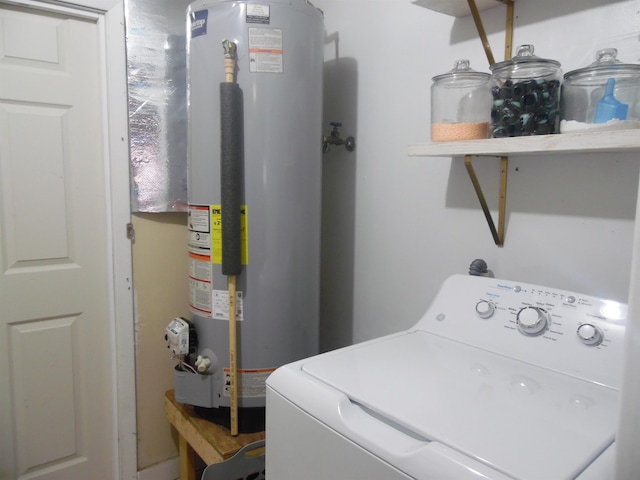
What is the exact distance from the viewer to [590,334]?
0.85 metres

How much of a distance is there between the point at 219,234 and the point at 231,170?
200mm

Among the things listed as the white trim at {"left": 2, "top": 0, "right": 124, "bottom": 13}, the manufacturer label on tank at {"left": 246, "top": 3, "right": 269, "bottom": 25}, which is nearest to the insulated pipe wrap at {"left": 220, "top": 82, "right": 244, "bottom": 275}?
the manufacturer label on tank at {"left": 246, "top": 3, "right": 269, "bottom": 25}

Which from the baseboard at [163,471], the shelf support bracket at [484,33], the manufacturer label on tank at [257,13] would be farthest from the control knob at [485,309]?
the baseboard at [163,471]

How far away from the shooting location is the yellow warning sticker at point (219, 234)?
131 cm

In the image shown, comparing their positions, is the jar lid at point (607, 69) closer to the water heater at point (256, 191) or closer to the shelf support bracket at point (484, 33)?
the shelf support bracket at point (484, 33)

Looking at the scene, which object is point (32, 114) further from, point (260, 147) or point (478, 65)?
point (478, 65)

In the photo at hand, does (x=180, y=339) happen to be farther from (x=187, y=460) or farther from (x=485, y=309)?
(x=485, y=309)

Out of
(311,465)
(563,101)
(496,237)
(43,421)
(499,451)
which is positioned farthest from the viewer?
(43,421)

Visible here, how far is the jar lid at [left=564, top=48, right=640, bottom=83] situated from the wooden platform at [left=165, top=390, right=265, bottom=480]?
4.18 feet

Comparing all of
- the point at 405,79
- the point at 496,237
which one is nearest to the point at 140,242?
the point at 405,79

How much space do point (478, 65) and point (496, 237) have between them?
1.56 feet

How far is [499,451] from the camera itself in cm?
60

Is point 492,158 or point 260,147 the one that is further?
point 260,147

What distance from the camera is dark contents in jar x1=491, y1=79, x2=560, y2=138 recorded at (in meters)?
0.91
